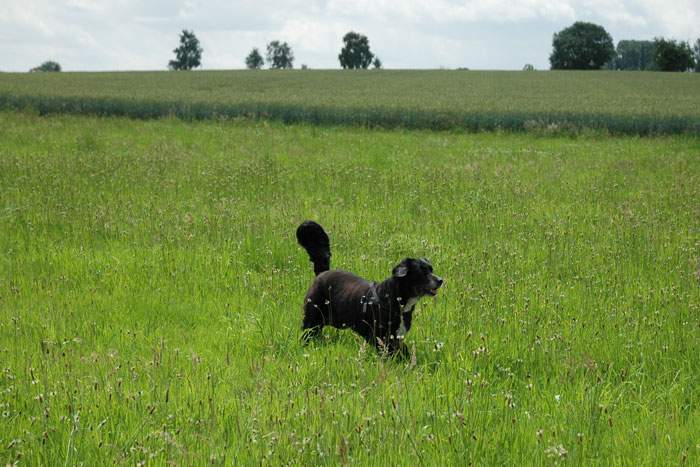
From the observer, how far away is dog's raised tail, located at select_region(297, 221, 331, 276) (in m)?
6.54

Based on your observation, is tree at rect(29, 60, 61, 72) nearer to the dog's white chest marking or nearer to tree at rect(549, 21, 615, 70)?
tree at rect(549, 21, 615, 70)

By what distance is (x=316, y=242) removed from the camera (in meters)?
6.70

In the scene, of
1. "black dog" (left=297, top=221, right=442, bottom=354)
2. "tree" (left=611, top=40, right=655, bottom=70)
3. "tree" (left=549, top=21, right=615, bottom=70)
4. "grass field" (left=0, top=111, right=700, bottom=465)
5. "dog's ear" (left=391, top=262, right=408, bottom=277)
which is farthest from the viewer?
"tree" (left=611, top=40, right=655, bottom=70)

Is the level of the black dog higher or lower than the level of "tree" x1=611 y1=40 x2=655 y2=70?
lower

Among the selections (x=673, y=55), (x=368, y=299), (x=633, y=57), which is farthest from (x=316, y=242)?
(x=633, y=57)

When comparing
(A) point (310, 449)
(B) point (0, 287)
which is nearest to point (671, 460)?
(A) point (310, 449)

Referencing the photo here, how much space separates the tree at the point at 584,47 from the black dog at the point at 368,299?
119692 mm

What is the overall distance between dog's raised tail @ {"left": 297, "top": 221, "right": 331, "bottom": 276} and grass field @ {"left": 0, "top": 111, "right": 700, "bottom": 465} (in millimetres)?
652

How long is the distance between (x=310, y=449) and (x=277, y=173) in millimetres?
11989

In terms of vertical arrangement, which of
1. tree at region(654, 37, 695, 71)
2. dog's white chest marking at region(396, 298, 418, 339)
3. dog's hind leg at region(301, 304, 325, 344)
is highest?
tree at region(654, 37, 695, 71)

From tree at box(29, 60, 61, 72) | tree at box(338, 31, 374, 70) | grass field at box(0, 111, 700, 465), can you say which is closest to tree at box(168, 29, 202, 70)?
tree at box(338, 31, 374, 70)

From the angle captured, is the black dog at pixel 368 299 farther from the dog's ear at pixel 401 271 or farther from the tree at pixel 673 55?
the tree at pixel 673 55

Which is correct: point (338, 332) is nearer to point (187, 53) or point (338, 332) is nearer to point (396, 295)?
point (396, 295)

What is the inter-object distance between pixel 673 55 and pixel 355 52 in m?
58.2
